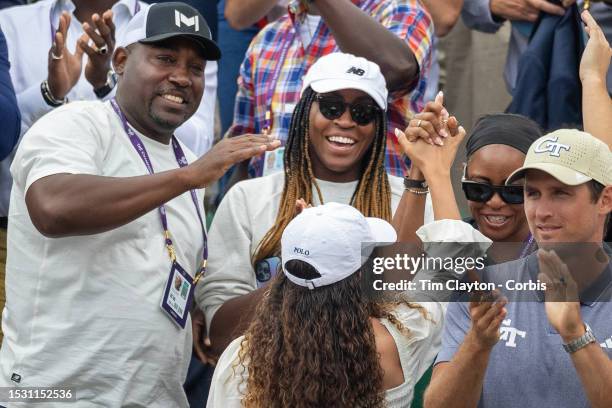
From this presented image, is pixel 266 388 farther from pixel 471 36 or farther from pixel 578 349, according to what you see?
pixel 471 36

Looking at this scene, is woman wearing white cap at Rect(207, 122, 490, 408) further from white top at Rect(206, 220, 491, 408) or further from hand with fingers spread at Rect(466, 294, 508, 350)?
hand with fingers spread at Rect(466, 294, 508, 350)

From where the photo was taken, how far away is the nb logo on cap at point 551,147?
403 cm

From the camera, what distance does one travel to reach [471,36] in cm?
744

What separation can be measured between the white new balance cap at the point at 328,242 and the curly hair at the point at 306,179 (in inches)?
36.5

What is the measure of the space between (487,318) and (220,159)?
3.97 ft

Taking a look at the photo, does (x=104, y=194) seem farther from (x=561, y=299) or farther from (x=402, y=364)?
(x=561, y=299)

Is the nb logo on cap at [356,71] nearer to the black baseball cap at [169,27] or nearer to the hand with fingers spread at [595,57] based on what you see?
the black baseball cap at [169,27]

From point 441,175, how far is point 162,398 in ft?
4.33

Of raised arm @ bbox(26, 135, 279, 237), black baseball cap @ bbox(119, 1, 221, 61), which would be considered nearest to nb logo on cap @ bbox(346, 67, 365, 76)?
black baseball cap @ bbox(119, 1, 221, 61)

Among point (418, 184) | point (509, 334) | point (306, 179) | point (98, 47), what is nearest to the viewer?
point (509, 334)

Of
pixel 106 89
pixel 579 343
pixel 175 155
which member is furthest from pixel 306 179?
pixel 579 343

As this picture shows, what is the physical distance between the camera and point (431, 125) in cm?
449

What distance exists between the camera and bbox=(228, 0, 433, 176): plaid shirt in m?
5.64

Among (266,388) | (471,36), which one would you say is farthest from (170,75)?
(471,36)
